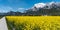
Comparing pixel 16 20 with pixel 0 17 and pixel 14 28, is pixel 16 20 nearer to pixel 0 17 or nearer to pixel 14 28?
pixel 14 28

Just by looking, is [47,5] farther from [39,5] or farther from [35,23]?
[35,23]

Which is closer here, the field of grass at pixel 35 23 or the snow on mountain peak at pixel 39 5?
the field of grass at pixel 35 23

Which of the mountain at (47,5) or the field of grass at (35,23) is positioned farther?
the mountain at (47,5)

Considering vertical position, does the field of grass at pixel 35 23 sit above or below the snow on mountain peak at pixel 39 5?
below

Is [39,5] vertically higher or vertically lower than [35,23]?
higher

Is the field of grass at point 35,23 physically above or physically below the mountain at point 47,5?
below

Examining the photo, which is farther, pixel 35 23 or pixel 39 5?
pixel 39 5

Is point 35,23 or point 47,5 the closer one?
point 35,23

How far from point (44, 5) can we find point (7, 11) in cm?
81

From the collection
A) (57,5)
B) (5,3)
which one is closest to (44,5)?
(57,5)

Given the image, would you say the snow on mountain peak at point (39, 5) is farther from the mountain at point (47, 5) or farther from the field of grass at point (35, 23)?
the field of grass at point (35, 23)

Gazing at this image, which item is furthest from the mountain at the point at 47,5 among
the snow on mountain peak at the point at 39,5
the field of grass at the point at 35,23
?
the field of grass at the point at 35,23

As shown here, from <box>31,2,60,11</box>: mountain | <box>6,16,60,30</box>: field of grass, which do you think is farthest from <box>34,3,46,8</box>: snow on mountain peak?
<box>6,16,60,30</box>: field of grass

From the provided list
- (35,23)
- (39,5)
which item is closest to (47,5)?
(39,5)
